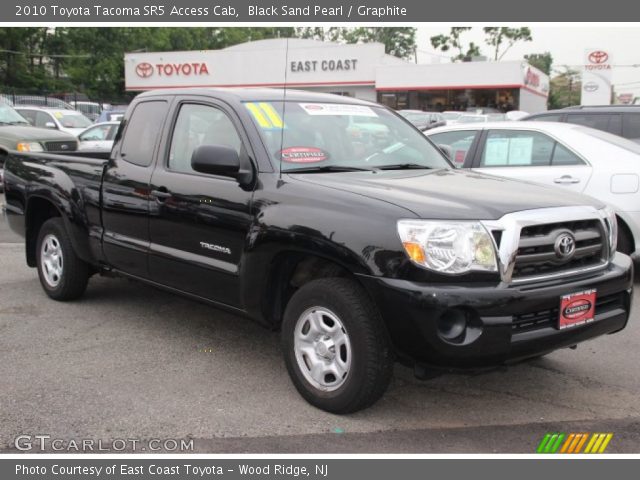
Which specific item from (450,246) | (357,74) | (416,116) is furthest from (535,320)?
(357,74)

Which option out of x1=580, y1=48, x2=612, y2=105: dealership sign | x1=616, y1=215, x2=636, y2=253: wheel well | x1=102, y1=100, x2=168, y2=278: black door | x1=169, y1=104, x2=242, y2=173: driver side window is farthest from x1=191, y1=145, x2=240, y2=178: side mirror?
x1=580, y1=48, x2=612, y2=105: dealership sign

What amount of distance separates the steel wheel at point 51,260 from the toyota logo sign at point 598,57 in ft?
99.8

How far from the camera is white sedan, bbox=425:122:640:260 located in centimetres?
656

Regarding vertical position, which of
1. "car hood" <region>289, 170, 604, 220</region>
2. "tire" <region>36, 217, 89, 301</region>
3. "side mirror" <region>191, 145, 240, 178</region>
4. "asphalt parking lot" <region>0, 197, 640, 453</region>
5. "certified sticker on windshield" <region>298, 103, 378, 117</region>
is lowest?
"asphalt parking lot" <region>0, 197, 640, 453</region>

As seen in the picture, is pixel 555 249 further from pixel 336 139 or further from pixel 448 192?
pixel 336 139

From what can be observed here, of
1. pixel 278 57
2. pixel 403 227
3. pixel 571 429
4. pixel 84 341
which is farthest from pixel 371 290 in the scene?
pixel 278 57

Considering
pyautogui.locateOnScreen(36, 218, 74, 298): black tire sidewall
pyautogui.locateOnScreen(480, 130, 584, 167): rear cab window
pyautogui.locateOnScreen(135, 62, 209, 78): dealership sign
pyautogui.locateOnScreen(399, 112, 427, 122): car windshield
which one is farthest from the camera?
pyautogui.locateOnScreen(135, 62, 209, 78): dealership sign

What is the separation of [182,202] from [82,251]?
152 cm

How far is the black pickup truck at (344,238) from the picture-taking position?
3.38m

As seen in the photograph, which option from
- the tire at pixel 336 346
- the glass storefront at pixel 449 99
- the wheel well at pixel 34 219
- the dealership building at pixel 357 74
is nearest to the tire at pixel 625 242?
the tire at pixel 336 346

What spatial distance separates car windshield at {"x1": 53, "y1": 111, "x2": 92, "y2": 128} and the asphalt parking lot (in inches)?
614

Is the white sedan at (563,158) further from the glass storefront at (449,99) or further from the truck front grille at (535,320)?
the glass storefront at (449,99)

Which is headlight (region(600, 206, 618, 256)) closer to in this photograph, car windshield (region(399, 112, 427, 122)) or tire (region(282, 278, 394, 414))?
tire (region(282, 278, 394, 414))

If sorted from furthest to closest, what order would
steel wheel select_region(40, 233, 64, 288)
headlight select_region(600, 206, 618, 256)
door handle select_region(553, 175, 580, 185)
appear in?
door handle select_region(553, 175, 580, 185)
steel wheel select_region(40, 233, 64, 288)
headlight select_region(600, 206, 618, 256)
